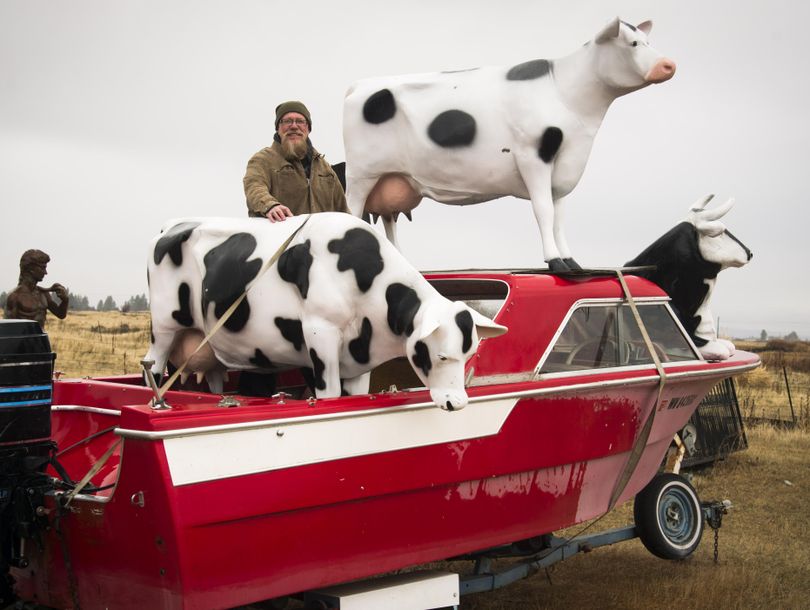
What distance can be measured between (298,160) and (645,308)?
2.42 meters

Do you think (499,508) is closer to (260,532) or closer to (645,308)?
(260,532)

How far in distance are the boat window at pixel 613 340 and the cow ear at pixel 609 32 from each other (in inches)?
64.0

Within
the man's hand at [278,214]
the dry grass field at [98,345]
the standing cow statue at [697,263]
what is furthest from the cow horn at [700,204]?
the dry grass field at [98,345]

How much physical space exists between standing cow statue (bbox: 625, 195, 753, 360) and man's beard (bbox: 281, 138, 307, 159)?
2.45m

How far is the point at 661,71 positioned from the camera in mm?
5934

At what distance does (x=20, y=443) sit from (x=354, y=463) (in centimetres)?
151

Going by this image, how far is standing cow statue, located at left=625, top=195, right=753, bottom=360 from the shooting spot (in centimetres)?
668

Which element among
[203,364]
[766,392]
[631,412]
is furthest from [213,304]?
[766,392]

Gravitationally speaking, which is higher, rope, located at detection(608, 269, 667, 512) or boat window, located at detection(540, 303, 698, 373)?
boat window, located at detection(540, 303, 698, 373)

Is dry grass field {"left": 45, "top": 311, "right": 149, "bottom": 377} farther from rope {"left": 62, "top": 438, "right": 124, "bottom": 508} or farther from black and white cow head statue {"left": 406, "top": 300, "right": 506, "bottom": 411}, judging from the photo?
black and white cow head statue {"left": 406, "top": 300, "right": 506, "bottom": 411}

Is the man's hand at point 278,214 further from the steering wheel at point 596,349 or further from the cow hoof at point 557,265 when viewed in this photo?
the steering wheel at point 596,349

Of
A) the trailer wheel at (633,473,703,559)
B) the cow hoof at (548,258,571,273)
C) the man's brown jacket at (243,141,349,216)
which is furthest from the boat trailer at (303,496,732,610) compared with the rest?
the man's brown jacket at (243,141,349,216)

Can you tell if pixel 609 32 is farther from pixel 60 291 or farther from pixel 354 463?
pixel 60 291

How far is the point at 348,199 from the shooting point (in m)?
6.54
